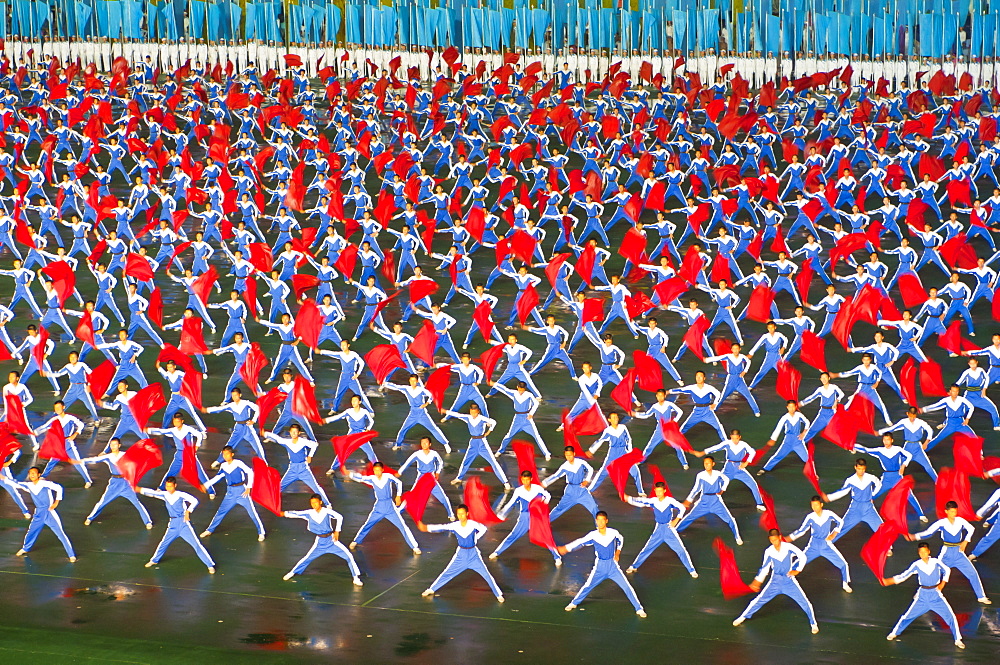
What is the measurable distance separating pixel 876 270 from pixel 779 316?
1.58 meters

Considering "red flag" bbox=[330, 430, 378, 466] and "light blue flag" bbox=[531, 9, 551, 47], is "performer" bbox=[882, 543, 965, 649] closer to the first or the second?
"red flag" bbox=[330, 430, 378, 466]

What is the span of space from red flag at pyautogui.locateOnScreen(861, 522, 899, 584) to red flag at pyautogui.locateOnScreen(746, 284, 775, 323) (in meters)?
7.84

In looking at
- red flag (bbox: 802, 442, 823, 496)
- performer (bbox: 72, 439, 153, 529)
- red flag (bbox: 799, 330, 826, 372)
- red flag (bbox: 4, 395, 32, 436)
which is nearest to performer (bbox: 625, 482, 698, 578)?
red flag (bbox: 802, 442, 823, 496)

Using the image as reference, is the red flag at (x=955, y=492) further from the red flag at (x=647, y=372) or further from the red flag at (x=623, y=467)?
the red flag at (x=647, y=372)

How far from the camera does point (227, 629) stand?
40.9ft

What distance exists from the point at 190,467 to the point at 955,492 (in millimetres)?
7405

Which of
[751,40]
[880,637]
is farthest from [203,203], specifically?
[751,40]

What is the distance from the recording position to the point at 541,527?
13.4 meters

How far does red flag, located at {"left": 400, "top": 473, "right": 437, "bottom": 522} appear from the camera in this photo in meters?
13.9

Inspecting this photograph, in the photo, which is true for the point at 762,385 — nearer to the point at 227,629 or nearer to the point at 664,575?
the point at 664,575

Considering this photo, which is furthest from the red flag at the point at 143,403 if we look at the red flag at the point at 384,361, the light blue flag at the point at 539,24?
the light blue flag at the point at 539,24

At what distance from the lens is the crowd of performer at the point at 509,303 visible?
47.1 ft

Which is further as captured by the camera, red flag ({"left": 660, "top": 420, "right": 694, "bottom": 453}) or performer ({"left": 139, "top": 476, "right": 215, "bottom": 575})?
red flag ({"left": 660, "top": 420, "right": 694, "bottom": 453})

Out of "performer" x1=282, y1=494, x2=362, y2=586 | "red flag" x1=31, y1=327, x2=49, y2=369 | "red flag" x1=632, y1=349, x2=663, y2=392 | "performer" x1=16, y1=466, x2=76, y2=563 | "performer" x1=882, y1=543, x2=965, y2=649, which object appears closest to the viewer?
"performer" x1=882, y1=543, x2=965, y2=649
